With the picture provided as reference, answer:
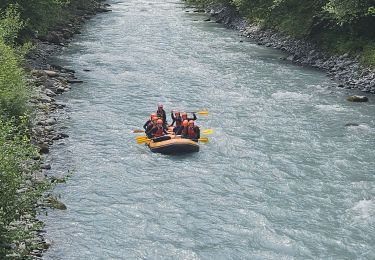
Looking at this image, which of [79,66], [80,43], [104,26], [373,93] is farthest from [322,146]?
[104,26]

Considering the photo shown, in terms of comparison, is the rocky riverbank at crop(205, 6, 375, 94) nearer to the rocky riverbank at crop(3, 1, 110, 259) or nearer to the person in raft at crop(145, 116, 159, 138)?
the person in raft at crop(145, 116, 159, 138)

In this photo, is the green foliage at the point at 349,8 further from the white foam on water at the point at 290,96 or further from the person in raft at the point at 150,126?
the person in raft at the point at 150,126

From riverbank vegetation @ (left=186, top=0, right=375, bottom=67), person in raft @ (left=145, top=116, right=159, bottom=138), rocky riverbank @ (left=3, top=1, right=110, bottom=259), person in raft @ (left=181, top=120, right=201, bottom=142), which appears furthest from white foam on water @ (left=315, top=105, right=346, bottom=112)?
rocky riverbank @ (left=3, top=1, right=110, bottom=259)

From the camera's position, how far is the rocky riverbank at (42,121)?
13041 mm

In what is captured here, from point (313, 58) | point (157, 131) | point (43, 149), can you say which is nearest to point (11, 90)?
point (43, 149)

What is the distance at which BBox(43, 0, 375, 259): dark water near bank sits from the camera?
15.3 m

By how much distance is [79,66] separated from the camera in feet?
→ 113

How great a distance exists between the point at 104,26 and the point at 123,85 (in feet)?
56.9

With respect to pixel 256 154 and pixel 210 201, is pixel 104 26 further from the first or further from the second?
pixel 210 201

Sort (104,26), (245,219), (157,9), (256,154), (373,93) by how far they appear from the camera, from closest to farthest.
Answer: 1. (245,219)
2. (256,154)
3. (373,93)
4. (104,26)
5. (157,9)

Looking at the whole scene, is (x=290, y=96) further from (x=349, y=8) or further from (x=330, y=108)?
(x=349, y=8)

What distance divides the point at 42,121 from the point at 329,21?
22.3m

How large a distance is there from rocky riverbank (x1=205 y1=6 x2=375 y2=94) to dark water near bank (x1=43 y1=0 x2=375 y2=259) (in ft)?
4.14

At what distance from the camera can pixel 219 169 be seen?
20.2 metres
